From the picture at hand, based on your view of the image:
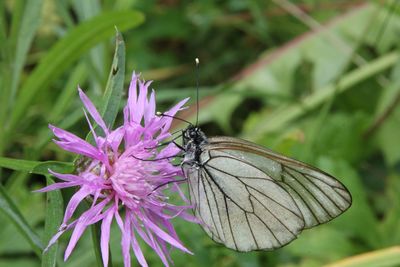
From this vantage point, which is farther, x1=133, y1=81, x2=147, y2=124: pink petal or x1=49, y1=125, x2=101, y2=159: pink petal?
x1=133, y1=81, x2=147, y2=124: pink petal

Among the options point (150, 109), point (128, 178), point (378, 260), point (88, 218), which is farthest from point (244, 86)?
point (88, 218)

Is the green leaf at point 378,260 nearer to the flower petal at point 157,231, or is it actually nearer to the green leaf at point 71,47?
the flower petal at point 157,231

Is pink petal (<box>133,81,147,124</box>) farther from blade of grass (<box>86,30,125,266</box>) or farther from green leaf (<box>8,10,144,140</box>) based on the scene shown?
green leaf (<box>8,10,144,140</box>)

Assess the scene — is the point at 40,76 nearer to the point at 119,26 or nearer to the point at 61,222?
the point at 119,26

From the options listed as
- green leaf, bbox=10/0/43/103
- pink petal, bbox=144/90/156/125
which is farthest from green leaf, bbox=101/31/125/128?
green leaf, bbox=10/0/43/103

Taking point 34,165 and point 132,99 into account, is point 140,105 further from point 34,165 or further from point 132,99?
point 34,165

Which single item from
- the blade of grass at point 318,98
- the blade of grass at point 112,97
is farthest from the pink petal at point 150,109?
the blade of grass at point 318,98

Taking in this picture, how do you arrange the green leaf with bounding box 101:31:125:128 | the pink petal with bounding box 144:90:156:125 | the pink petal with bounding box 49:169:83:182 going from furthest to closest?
the pink petal with bounding box 144:90:156:125
the green leaf with bounding box 101:31:125:128
the pink petal with bounding box 49:169:83:182
